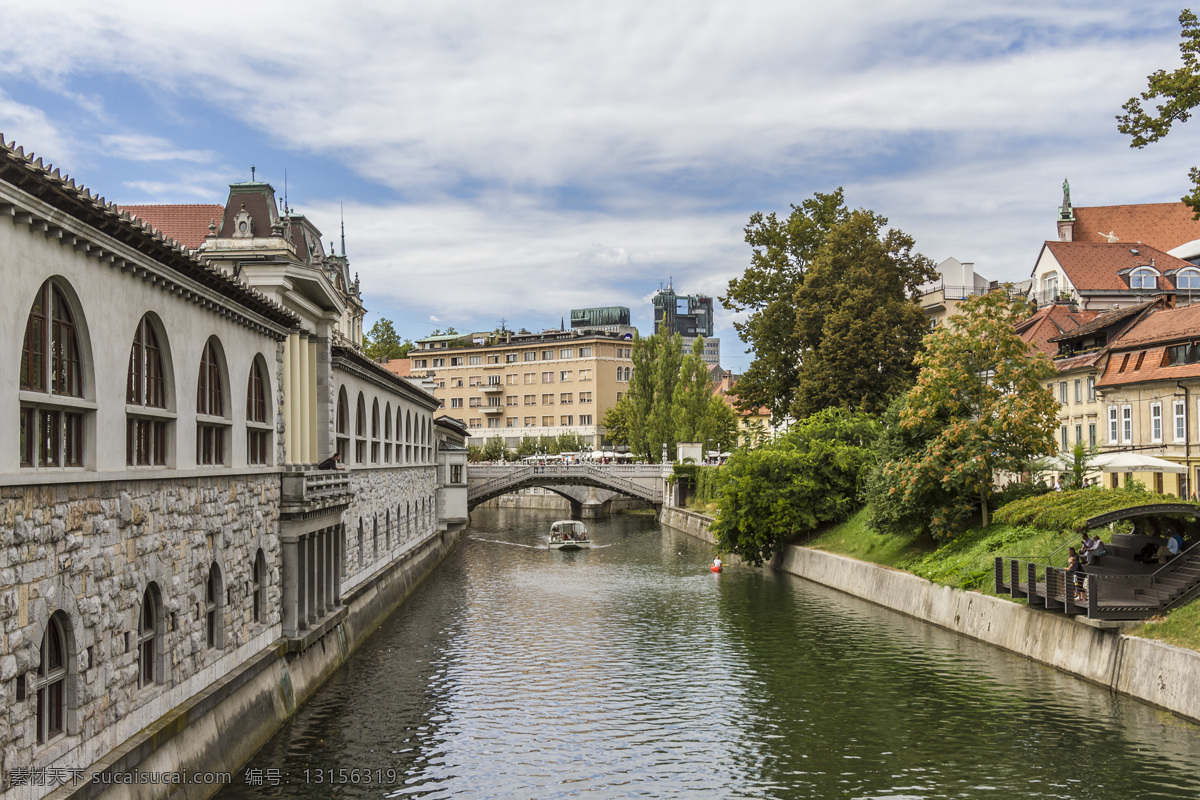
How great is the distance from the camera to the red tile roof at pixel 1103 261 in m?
74.1

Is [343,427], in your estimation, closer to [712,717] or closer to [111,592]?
[712,717]

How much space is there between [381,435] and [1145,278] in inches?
2124

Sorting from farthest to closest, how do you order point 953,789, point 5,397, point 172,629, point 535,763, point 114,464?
point 535,763 < point 953,789 < point 172,629 < point 114,464 < point 5,397

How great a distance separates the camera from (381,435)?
44.8 metres

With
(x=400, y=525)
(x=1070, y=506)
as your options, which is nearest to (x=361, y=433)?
(x=400, y=525)

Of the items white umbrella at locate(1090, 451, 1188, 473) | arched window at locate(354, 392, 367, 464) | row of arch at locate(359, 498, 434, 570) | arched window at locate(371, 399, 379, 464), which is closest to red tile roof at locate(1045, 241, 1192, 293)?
white umbrella at locate(1090, 451, 1188, 473)

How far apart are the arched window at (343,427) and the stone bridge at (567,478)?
47.9 m

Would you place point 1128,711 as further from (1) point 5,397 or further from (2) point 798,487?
(2) point 798,487

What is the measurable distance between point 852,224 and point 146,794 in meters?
51.4

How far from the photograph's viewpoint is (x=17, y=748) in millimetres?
12633

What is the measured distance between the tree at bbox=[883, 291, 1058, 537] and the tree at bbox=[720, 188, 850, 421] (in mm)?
24761

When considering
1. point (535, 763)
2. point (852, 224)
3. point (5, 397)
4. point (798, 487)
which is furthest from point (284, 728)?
point (852, 224)

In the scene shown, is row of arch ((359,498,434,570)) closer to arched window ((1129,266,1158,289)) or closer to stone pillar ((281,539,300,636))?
stone pillar ((281,539,300,636))

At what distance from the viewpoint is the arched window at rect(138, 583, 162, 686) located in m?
17.3
